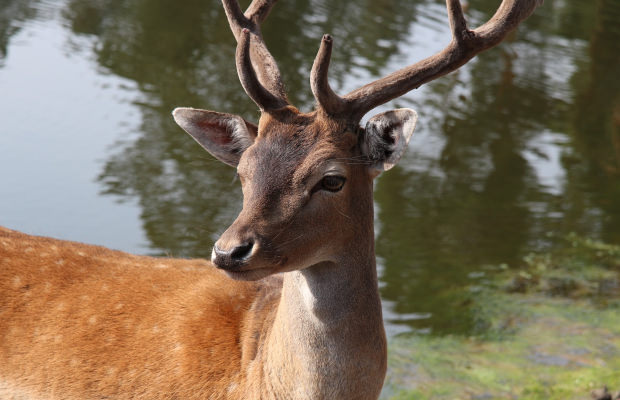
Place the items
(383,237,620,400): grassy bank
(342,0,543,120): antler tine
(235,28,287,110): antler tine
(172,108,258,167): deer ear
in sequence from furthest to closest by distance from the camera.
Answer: (383,237,620,400): grassy bank, (172,108,258,167): deer ear, (342,0,543,120): antler tine, (235,28,287,110): antler tine

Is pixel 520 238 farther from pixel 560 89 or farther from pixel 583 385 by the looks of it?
pixel 560 89

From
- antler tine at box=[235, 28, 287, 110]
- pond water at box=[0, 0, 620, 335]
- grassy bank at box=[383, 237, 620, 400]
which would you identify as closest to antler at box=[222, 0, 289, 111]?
antler tine at box=[235, 28, 287, 110]

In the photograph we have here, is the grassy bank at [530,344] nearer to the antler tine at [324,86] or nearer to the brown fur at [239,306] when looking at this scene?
the brown fur at [239,306]

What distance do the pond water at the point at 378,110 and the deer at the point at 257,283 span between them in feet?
8.92

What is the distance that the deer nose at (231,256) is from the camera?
3.11 meters

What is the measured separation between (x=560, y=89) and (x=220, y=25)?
16.4 ft

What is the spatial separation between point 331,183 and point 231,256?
0.58 meters

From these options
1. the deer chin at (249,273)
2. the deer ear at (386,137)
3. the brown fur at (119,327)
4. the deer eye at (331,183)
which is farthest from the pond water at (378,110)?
the deer chin at (249,273)

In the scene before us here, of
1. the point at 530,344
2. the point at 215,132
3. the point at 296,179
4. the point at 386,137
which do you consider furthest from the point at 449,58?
the point at 530,344

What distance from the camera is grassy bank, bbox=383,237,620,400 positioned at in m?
5.69

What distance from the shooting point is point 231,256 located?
3121 mm

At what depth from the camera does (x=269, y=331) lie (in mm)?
3861

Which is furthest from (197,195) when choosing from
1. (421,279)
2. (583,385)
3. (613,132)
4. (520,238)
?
(613,132)

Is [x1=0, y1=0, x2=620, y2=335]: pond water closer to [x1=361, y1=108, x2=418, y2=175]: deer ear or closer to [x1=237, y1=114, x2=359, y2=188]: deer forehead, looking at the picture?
[x1=361, y1=108, x2=418, y2=175]: deer ear
